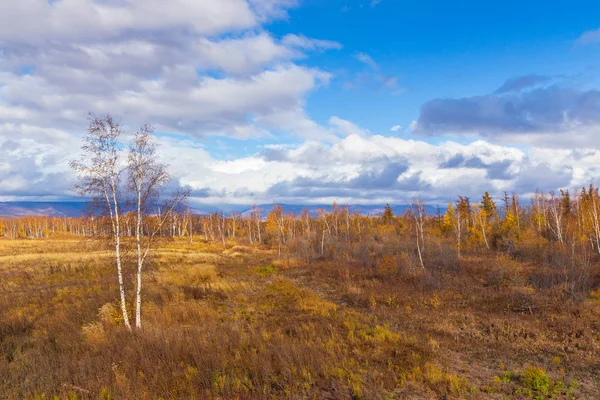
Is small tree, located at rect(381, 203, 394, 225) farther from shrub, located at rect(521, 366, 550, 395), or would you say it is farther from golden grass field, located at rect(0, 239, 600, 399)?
shrub, located at rect(521, 366, 550, 395)

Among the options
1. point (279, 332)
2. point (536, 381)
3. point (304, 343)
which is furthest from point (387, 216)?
point (536, 381)

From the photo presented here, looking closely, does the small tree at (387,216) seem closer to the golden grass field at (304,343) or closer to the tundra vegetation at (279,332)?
the tundra vegetation at (279,332)

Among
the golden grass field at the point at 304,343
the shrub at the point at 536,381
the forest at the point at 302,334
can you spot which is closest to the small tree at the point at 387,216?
the forest at the point at 302,334

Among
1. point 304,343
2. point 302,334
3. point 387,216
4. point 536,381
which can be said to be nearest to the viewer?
point 536,381

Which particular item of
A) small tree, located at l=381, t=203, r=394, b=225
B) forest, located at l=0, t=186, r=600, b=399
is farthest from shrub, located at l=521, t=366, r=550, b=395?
small tree, located at l=381, t=203, r=394, b=225

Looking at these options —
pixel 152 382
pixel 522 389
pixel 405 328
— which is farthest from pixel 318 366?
pixel 405 328

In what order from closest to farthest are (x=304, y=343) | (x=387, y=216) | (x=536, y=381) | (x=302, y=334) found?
(x=536, y=381) < (x=304, y=343) < (x=302, y=334) < (x=387, y=216)

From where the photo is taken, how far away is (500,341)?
14016mm

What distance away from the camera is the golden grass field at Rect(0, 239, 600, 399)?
959cm

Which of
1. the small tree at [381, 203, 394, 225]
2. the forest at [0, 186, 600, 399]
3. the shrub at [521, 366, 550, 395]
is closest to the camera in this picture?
the shrub at [521, 366, 550, 395]

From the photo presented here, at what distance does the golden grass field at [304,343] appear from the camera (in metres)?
9.59

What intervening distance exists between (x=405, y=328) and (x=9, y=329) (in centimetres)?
1984

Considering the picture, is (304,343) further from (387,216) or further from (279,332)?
(387,216)

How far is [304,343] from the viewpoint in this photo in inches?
492
